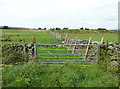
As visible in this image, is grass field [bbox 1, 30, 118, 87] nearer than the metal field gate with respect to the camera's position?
Yes

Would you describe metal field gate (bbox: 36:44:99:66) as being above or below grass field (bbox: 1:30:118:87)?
above

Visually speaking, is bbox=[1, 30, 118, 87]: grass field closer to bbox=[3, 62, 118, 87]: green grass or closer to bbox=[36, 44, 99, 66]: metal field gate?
bbox=[3, 62, 118, 87]: green grass

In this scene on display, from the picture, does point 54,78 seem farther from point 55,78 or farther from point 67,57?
point 67,57

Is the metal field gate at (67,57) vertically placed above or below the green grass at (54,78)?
above

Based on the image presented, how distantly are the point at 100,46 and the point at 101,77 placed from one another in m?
2.46

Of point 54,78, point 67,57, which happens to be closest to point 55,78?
point 54,78

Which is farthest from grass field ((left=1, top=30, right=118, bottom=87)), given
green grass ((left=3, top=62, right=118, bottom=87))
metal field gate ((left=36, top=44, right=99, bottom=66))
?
metal field gate ((left=36, top=44, right=99, bottom=66))

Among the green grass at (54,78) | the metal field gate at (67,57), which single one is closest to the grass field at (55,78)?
the green grass at (54,78)

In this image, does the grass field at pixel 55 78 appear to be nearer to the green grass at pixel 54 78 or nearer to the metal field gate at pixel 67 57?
the green grass at pixel 54 78

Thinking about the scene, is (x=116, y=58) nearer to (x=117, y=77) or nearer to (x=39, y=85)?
(x=117, y=77)

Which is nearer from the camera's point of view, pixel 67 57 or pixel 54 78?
pixel 54 78

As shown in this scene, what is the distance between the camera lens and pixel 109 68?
6.18 m

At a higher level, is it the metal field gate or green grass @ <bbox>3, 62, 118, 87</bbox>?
the metal field gate

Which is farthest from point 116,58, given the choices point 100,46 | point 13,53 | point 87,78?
point 13,53
